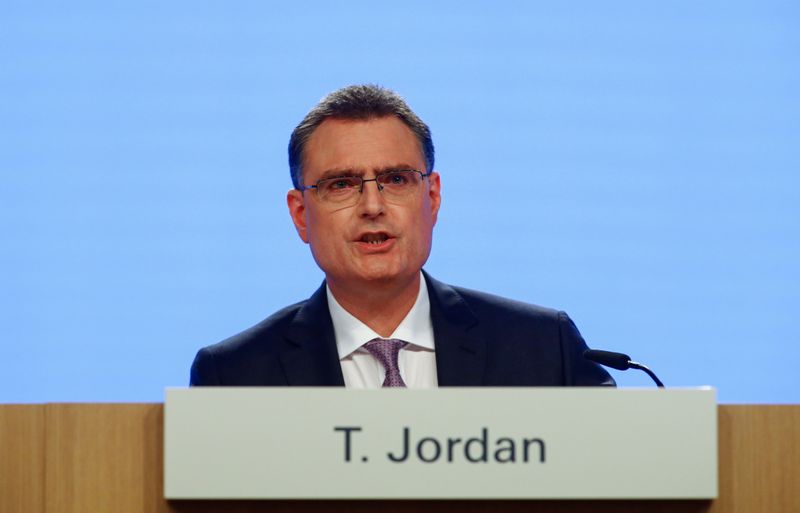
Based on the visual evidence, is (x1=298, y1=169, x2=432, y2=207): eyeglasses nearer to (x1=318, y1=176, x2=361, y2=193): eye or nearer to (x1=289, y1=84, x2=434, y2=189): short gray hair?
(x1=318, y1=176, x2=361, y2=193): eye

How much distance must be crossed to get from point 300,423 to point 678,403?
1.53 feet

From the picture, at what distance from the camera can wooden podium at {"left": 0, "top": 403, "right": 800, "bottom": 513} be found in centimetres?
137

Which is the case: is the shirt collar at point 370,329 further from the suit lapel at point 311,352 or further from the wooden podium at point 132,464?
the wooden podium at point 132,464

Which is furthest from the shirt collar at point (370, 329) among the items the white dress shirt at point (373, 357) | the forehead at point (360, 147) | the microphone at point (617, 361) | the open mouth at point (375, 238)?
the microphone at point (617, 361)

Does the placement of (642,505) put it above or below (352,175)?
below

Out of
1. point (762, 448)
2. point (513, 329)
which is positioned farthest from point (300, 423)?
point (513, 329)

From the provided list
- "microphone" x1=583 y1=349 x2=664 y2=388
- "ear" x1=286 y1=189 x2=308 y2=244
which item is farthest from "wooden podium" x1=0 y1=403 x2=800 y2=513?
"ear" x1=286 y1=189 x2=308 y2=244

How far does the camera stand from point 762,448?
1.38 m

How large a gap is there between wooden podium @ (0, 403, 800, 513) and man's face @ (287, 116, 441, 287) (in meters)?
0.84

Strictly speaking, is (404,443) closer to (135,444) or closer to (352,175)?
(135,444)

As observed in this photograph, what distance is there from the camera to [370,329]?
2.22 meters

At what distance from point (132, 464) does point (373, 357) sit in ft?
2.65

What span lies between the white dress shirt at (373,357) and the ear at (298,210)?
237 millimetres

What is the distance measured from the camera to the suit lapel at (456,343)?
2059 millimetres
